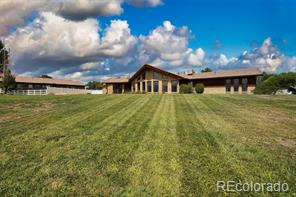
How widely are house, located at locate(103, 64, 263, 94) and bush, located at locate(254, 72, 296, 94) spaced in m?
2.62

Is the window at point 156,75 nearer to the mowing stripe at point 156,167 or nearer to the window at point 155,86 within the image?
the window at point 155,86

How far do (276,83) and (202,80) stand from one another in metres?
12.2

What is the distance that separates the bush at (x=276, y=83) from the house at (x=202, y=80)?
2617 millimetres

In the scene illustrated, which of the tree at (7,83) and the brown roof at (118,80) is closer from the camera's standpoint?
the tree at (7,83)

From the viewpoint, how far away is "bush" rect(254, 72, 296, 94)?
115 feet

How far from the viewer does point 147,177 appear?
496 cm

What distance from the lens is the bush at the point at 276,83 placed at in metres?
35.2

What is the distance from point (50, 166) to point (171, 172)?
2748 millimetres

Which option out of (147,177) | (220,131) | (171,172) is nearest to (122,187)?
(147,177)

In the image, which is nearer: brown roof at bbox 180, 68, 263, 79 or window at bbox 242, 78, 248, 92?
brown roof at bbox 180, 68, 263, 79

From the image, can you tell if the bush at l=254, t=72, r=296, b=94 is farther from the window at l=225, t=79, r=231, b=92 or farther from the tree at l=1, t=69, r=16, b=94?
the tree at l=1, t=69, r=16, b=94

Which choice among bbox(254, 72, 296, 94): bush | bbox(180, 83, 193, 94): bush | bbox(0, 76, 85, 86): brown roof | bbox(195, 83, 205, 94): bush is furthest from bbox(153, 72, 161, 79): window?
bbox(0, 76, 85, 86): brown roof

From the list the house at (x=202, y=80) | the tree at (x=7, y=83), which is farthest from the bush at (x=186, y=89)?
the tree at (x=7, y=83)

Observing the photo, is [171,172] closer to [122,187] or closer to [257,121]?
[122,187]
